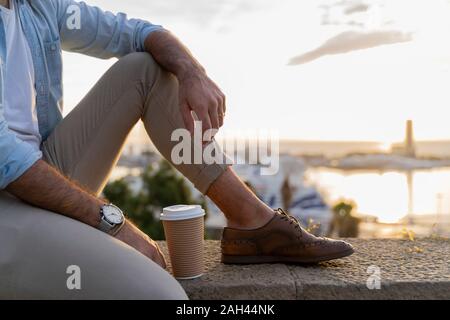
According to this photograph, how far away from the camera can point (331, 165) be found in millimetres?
66125

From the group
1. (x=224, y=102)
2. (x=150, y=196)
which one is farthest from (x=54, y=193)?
(x=150, y=196)

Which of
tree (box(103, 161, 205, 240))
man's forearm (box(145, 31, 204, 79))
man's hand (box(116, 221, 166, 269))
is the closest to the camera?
man's hand (box(116, 221, 166, 269))

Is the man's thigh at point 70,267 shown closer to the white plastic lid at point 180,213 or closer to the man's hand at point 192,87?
the white plastic lid at point 180,213

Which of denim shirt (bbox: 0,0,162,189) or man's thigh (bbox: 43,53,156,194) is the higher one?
denim shirt (bbox: 0,0,162,189)

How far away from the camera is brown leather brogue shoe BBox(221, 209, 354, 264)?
2293 mm

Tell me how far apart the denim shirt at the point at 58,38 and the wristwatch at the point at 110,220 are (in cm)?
28

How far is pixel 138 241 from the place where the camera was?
78.0 inches

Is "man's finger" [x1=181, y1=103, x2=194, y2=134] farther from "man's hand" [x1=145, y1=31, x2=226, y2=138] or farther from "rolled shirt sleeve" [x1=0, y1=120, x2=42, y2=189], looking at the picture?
"rolled shirt sleeve" [x1=0, y1=120, x2=42, y2=189]

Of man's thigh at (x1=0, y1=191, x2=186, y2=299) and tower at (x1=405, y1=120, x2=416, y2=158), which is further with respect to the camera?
tower at (x1=405, y1=120, x2=416, y2=158)

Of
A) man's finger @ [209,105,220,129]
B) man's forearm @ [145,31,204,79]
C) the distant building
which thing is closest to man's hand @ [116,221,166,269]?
man's finger @ [209,105,220,129]

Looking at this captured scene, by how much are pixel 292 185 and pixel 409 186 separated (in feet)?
57.7

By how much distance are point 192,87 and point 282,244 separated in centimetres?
70
